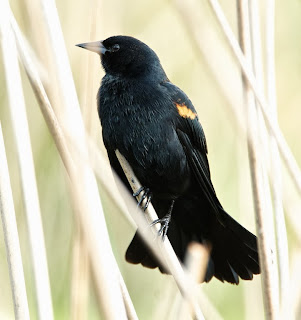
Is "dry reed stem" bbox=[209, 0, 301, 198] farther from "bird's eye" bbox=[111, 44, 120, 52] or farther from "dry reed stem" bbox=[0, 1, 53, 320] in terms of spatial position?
"bird's eye" bbox=[111, 44, 120, 52]

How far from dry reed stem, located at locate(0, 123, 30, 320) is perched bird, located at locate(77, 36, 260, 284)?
2.73ft

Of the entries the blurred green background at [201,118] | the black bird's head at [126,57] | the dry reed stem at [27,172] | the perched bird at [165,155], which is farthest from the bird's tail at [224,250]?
the dry reed stem at [27,172]

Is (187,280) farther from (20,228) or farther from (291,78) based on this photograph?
(291,78)

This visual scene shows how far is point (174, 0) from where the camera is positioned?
5.79 ft

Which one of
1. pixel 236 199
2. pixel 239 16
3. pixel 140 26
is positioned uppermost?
pixel 140 26

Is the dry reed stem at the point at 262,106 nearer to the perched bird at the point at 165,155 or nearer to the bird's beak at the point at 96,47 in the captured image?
the perched bird at the point at 165,155

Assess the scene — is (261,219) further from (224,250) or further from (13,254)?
(224,250)

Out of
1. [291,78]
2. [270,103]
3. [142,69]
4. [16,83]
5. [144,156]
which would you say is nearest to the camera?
[16,83]

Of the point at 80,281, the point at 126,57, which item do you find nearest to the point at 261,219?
the point at 80,281

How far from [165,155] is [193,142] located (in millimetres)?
160

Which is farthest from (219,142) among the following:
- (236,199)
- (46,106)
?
(46,106)

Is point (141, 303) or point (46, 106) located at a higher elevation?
point (46, 106)

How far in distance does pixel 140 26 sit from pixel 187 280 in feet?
4.92

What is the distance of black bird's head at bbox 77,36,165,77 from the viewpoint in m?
2.38
